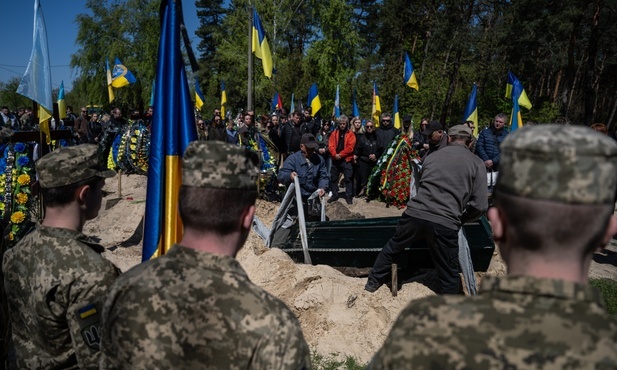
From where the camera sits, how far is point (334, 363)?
13.0 feet

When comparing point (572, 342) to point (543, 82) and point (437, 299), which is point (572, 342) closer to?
point (437, 299)

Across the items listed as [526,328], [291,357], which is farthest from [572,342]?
[291,357]

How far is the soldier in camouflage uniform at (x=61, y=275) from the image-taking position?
1.81 m

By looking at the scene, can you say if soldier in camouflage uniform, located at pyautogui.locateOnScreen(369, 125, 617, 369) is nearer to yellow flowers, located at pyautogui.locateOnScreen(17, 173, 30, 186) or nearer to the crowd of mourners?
the crowd of mourners

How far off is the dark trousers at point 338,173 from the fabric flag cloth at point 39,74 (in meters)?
6.32

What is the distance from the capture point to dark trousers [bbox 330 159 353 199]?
34.1 feet

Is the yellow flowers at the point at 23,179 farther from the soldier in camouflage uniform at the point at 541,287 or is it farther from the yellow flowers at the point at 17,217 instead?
the soldier in camouflage uniform at the point at 541,287

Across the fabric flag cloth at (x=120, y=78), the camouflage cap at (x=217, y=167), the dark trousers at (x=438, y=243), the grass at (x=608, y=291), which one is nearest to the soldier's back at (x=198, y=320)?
the camouflage cap at (x=217, y=167)

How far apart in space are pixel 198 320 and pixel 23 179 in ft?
19.2

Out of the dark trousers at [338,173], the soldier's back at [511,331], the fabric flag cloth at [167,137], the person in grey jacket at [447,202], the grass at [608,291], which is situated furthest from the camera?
the dark trousers at [338,173]

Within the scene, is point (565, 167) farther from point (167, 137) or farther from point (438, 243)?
point (438, 243)

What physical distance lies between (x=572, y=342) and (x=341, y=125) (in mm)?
9095

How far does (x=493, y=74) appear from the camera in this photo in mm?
30125

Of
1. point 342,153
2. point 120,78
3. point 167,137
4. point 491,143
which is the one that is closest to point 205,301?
point 167,137
